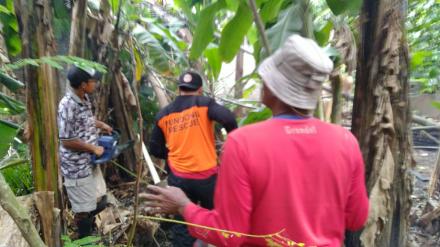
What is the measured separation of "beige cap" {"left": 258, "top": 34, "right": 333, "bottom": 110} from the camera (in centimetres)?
116

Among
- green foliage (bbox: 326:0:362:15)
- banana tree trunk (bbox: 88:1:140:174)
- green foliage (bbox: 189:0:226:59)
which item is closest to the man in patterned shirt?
green foliage (bbox: 189:0:226:59)

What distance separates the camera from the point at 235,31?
2.51 m

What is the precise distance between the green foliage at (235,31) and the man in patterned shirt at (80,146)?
92 centimetres

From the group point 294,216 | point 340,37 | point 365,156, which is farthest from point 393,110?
point 294,216

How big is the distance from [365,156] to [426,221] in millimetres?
1694

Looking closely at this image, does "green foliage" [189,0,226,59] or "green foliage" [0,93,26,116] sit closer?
"green foliage" [0,93,26,116]

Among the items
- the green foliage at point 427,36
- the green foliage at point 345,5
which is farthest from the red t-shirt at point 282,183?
the green foliage at point 427,36

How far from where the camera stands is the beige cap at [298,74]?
116 centimetres

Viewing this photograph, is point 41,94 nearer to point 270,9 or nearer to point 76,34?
point 270,9

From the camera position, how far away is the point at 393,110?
5.78 ft

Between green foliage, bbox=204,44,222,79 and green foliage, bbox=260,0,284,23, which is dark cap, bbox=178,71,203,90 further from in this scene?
green foliage, bbox=204,44,222,79

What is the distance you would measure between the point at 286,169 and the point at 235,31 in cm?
154

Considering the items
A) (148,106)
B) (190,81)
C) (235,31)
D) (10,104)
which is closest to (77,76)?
(190,81)

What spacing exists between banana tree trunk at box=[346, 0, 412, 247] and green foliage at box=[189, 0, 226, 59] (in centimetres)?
90
